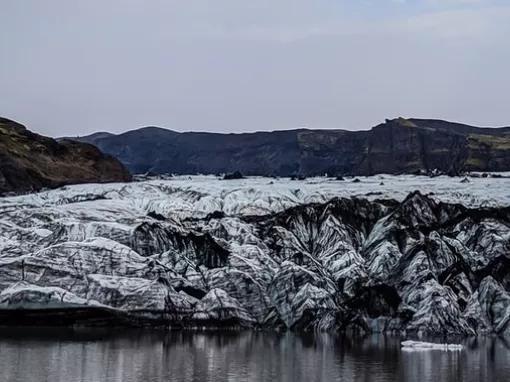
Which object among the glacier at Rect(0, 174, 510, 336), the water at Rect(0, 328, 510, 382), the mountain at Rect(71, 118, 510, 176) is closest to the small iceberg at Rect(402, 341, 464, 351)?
the water at Rect(0, 328, 510, 382)

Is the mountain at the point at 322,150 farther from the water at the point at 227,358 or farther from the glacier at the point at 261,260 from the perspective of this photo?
the water at the point at 227,358

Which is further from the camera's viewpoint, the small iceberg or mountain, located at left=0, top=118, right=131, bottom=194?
mountain, located at left=0, top=118, right=131, bottom=194

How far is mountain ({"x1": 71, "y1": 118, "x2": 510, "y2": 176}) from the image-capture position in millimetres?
95625

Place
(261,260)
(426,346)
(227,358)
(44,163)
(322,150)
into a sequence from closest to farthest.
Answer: (227,358) < (426,346) < (261,260) < (44,163) < (322,150)

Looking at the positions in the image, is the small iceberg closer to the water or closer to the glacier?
the water

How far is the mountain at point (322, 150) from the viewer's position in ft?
314

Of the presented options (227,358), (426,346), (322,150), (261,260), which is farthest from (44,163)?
(227,358)

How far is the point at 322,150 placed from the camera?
4353 inches

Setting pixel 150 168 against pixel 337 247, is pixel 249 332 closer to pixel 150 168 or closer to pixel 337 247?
pixel 337 247

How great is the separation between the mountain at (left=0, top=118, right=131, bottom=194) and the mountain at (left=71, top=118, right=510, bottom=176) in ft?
88.1

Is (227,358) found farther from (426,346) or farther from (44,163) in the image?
(44,163)

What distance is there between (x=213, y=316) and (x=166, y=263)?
497 centimetres

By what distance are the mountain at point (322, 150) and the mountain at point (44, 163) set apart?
26858 millimetres

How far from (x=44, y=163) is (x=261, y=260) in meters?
28.4
